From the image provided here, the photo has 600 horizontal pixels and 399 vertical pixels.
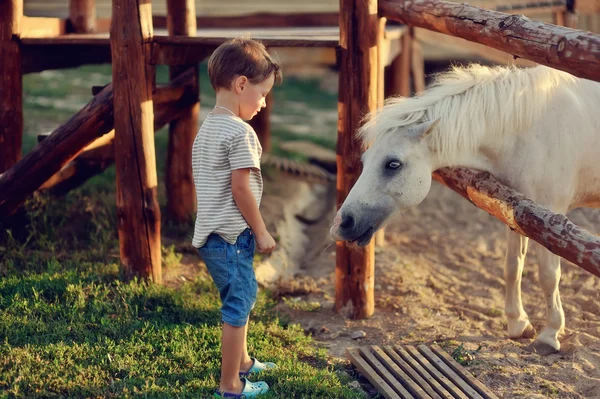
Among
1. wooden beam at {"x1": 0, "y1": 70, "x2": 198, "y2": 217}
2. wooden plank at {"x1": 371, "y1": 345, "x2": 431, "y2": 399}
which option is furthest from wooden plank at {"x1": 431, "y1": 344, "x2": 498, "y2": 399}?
wooden beam at {"x1": 0, "y1": 70, "x2": 198, "y2": 217}

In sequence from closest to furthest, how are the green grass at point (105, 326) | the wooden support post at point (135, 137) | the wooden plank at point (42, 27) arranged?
the green grass at point (105, 326)
the wooden support post at point (135, 137)
the wooden plank at point (42, 27)

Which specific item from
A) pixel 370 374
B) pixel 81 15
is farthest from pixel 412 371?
pixel 81 15

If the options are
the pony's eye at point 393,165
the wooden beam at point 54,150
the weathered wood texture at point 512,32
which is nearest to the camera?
the weathered wood texture at point 512,32

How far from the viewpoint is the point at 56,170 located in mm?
4848

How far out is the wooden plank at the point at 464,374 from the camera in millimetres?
3541

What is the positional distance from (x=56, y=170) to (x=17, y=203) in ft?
1.14

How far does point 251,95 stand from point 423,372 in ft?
5.61

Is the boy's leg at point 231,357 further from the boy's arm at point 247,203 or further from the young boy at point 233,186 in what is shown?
the boy's arm at point 247,203

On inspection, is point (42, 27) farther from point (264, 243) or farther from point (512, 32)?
point (512, 32)

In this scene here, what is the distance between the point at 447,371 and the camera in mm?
3771

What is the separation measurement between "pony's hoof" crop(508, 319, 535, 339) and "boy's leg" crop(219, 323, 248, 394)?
6.25 feet

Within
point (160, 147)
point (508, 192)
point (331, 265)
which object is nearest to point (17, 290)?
point (331, 265)

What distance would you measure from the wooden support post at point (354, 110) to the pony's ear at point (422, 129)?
65 cm

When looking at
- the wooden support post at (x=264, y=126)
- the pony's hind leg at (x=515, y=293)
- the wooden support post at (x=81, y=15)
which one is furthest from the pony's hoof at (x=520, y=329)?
the wooden support post at (x=264, y=126)
